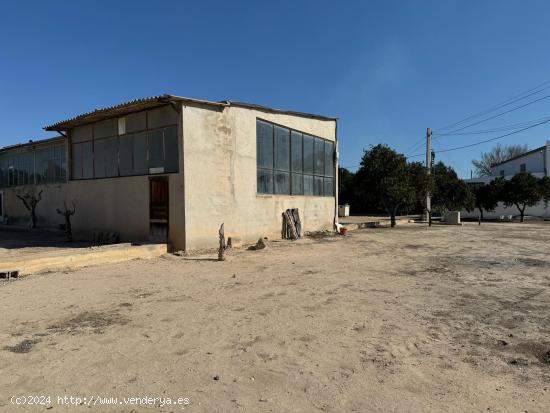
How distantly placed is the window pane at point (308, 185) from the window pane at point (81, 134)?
33.7 ft

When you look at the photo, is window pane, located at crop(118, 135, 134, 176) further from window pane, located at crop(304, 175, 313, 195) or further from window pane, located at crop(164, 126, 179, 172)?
window pane, located at crop(304, 175, 313, 195)

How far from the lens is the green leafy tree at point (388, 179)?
89.1 feet

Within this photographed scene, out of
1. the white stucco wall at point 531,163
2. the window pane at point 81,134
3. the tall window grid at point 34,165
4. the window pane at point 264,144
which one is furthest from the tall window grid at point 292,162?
the white stucco wall at point 531,163

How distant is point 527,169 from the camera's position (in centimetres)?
5409

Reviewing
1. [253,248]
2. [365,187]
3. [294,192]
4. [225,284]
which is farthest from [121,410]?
[365,187]

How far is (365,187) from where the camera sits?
1121 inches

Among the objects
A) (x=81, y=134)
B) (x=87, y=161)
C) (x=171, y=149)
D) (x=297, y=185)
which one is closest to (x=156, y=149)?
(x=171, y=149)

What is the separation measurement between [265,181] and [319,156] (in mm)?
5443

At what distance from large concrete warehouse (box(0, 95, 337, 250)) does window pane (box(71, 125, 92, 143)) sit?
4 cm

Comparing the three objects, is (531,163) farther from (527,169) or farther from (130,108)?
(130,108)

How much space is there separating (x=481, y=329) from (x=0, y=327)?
6.92 m

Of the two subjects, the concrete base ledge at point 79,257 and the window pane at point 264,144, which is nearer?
the concrete base ledge at point 79,257

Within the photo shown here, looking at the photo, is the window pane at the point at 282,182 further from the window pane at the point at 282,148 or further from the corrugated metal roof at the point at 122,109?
the corrugated metal roof at the point at 122,109

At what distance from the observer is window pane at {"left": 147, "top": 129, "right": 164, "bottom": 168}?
14.7m
